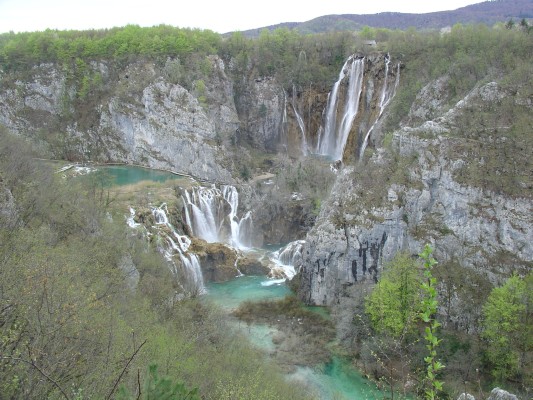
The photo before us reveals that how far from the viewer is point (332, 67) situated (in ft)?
194

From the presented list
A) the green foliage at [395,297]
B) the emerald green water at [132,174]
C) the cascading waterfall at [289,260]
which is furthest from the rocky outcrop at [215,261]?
the emerald green water at [132,174]

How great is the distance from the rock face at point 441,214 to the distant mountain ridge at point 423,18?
390 ft

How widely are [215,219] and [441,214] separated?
69.0ft

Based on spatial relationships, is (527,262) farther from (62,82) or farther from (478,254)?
(62,82)

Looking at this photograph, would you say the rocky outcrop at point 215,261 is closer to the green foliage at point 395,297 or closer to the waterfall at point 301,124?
the green foliage at point 395,297

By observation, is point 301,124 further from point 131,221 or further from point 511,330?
point 511,330

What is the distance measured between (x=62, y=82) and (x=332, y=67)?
3576cm

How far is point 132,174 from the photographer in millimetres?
53344

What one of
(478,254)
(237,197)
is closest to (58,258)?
(478,254)

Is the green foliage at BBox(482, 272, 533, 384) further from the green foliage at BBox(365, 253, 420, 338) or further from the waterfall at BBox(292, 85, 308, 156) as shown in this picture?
the waterfall at BBox(292, 85, 308, 156)

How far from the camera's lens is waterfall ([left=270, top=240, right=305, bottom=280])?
36531mm

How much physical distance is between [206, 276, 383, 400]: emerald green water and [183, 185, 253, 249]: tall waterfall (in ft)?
23.8

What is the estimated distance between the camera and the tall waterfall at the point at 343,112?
170ft

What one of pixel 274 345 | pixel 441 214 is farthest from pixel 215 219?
pixel 441 214
